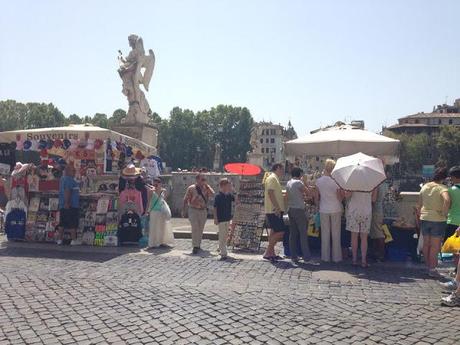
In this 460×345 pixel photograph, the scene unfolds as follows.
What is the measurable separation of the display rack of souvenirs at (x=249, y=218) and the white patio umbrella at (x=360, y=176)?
2.32 m

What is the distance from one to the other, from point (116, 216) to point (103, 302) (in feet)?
15.2

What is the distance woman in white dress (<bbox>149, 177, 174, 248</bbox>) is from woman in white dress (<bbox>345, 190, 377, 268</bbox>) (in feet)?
13.3

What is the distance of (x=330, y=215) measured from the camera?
28.8ft

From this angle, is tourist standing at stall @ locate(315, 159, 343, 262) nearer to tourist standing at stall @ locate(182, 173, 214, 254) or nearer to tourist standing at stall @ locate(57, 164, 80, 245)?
tourist standing at stall @ locate(182, 173, 214, 254)

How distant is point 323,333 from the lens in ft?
16.3

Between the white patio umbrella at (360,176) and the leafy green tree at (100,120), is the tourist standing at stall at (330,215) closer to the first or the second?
the white patio umbrella at (360,176)

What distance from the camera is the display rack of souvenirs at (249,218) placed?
1002cm

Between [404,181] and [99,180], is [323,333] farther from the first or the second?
[404,181]

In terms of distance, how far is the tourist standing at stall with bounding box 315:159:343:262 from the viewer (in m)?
8.74

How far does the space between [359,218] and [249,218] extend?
262 centimetres

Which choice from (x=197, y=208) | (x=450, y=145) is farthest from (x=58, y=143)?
(x=450, y=145)

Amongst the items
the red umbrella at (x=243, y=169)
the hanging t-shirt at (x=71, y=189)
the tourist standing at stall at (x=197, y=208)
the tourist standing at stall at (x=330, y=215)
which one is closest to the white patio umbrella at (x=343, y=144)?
the red umbrella at (x=243, y=169)

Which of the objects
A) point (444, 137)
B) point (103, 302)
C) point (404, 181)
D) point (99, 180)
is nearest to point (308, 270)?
point (103, 302)

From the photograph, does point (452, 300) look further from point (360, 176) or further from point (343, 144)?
point (343, 144)
